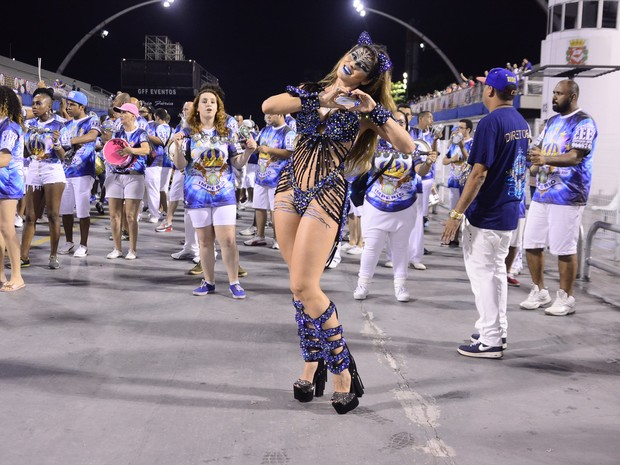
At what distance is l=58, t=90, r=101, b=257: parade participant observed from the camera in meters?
8.38

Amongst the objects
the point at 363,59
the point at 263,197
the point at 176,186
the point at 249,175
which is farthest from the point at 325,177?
the point at 249,175

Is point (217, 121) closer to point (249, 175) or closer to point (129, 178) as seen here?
point (129, 178)

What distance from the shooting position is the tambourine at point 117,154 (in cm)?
851

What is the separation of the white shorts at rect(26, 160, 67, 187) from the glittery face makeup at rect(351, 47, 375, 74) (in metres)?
5.42

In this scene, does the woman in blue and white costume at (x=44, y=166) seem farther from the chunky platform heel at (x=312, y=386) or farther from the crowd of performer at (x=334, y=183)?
the chunky platform heel at (x=312, y=386)

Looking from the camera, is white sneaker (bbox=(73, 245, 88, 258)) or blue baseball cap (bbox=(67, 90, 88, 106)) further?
white sneaker (bbox=(73, 245, 88, 258))

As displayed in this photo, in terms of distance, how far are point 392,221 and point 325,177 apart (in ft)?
→ 10.2

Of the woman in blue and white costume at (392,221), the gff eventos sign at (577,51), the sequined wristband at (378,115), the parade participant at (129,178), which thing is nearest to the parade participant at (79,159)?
the parade participant at (129,178)

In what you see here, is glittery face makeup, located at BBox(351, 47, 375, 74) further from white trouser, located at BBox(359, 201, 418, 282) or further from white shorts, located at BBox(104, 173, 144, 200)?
white shorts, located at BBox(104, 173, 144, 200)

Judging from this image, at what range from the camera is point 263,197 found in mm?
10219

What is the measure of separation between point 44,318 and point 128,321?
74 cm

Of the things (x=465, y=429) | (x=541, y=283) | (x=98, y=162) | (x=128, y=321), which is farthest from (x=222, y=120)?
(x=98, y=162)

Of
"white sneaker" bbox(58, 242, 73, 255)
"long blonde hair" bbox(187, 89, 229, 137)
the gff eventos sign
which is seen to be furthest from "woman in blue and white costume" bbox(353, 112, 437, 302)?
the gff eventos sign

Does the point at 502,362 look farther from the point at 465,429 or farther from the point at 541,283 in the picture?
the point at 541,283
